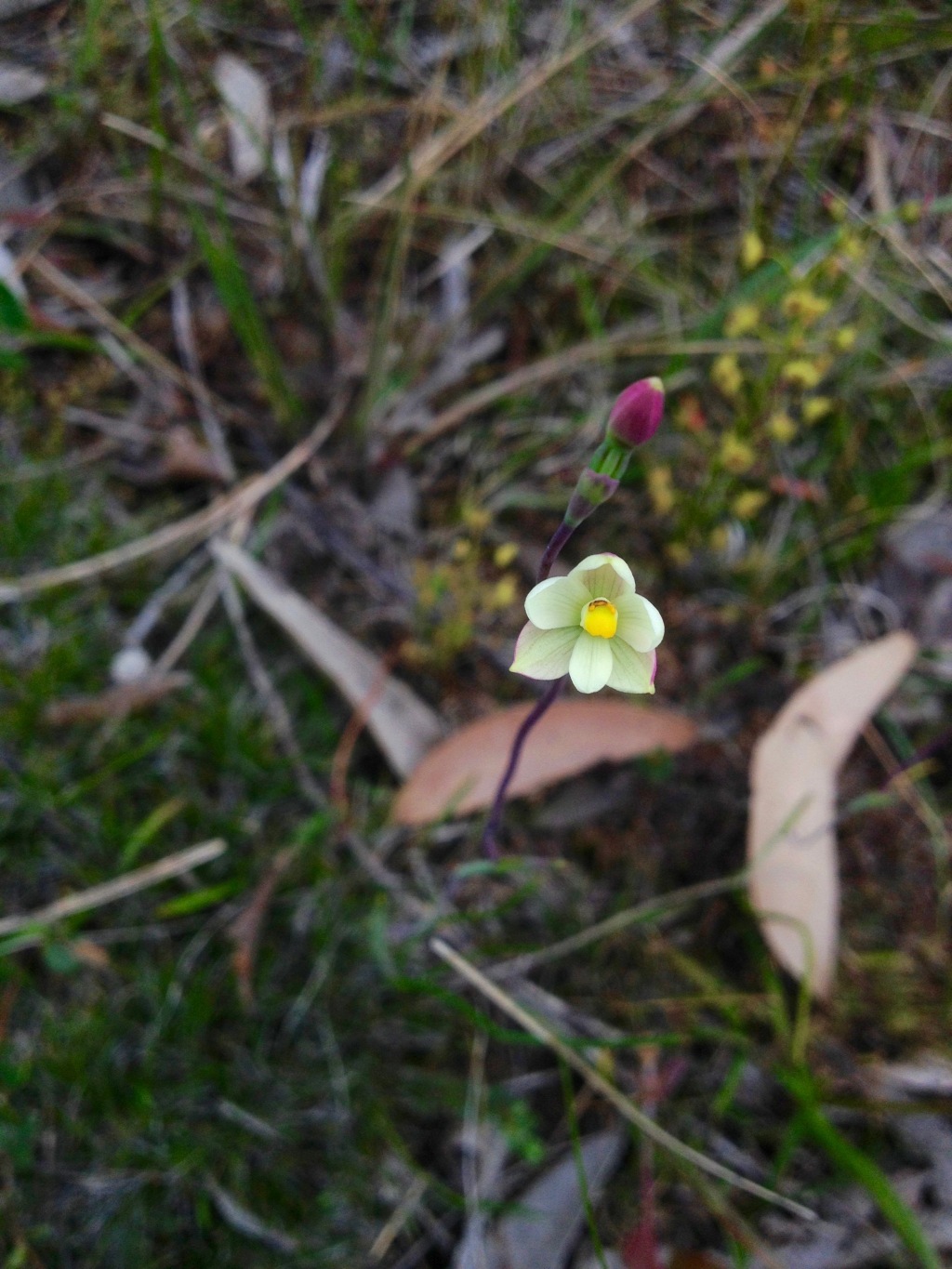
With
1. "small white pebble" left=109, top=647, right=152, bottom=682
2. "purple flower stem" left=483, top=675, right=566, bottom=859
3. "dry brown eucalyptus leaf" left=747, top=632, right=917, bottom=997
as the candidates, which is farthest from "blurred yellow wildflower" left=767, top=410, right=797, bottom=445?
"small white pebble" left=109, top=647, right=152, bottom=682

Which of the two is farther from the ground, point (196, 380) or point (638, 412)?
point (638, 412)

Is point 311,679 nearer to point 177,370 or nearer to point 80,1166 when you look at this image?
point 177,370

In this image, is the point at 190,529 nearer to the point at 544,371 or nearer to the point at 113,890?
the point at 113,890

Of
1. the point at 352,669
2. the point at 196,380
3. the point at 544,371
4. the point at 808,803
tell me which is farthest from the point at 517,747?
the point at 196,380

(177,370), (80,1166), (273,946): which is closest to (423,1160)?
(273,946)

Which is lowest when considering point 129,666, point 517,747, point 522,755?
point 522,755

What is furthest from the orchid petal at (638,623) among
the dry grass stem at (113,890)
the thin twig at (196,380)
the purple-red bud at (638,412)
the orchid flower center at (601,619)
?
the thin twig at (196,380)
